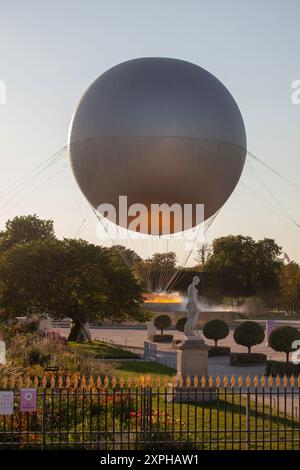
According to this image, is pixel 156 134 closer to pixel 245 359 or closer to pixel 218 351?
pixel 245 359

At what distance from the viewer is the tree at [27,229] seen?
90.9m

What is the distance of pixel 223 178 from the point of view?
3256 centimetres

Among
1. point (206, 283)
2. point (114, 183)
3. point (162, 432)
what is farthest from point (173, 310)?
point (162, 432)

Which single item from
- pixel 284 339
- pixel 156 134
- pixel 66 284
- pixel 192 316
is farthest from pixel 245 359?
pixel 66 284

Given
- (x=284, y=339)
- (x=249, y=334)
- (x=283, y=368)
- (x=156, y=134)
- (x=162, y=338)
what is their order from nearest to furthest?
1. (x=283, y=368)
2. (x=156, y=134)
3. (x=284, y=339)
4. (x=249, y=334)
5. (x=162, y=338)

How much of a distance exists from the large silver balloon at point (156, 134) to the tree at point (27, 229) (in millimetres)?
59688

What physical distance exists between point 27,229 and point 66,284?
5474cm

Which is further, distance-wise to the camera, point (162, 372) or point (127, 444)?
point (162, 372)

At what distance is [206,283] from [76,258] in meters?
59.5

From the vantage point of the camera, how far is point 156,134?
1148 inches

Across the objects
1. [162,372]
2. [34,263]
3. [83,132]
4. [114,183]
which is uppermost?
[83,132]

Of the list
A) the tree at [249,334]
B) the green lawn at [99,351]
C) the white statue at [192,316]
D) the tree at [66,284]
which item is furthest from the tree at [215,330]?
the white statue at [192,316]

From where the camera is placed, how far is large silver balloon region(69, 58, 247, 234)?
95.6ft

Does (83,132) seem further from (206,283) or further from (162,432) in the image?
(206,283)
